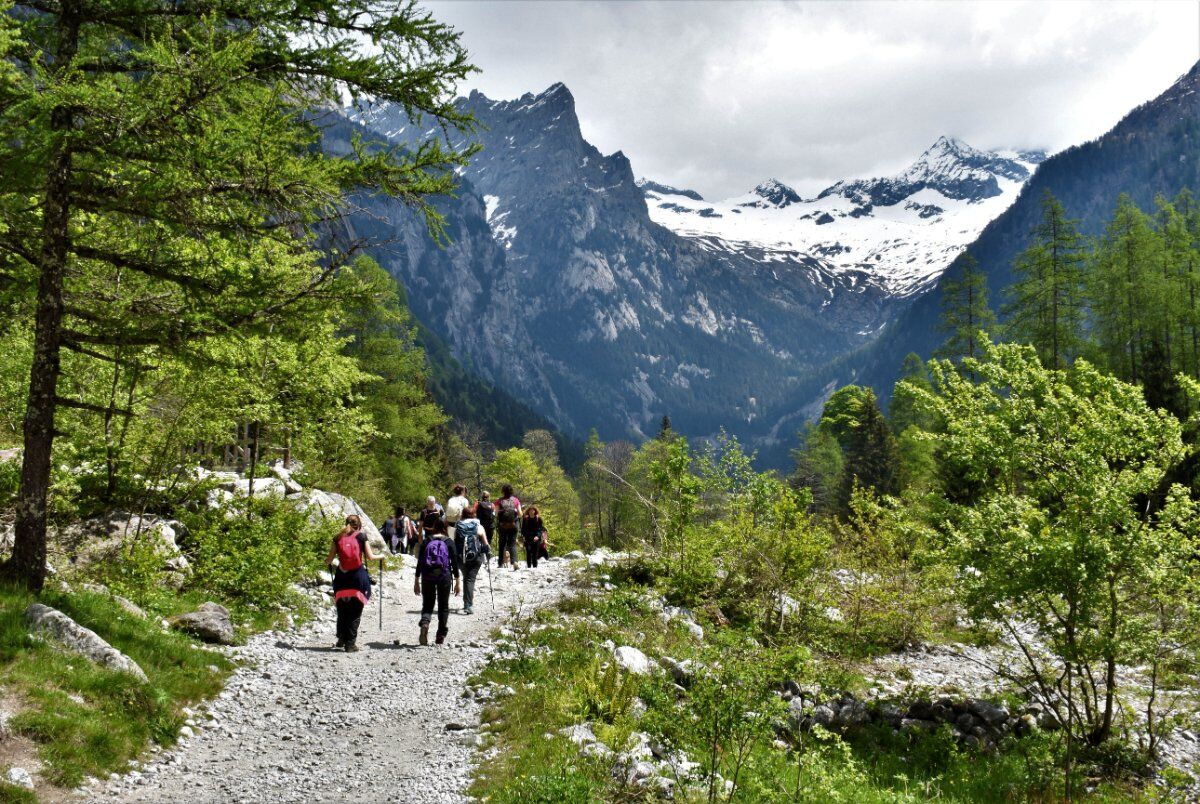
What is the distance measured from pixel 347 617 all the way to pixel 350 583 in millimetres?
493

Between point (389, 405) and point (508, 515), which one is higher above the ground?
point (389, 405)

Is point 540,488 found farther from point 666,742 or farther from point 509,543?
point 666,742

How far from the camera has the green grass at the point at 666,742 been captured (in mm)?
6168

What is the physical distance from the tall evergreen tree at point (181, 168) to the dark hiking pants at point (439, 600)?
16.6 feet

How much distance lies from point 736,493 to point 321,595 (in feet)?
28.3

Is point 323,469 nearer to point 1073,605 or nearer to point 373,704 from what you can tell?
point 373,704

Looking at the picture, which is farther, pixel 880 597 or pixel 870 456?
pixel 870 456

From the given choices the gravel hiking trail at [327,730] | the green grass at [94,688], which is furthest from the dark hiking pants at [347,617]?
the green grass at [94,688]

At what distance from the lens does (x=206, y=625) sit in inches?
361

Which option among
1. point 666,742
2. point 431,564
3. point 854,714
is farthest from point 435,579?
point 854,714

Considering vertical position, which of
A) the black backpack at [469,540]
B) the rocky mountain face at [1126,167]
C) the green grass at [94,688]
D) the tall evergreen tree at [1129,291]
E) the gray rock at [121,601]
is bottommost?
the green grass at [94,688]

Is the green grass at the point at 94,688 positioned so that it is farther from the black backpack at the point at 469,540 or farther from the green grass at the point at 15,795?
the black backpack at the point at 469,540

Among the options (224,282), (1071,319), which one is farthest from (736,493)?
(1071,319)

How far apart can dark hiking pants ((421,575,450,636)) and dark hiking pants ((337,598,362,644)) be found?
1.05m
